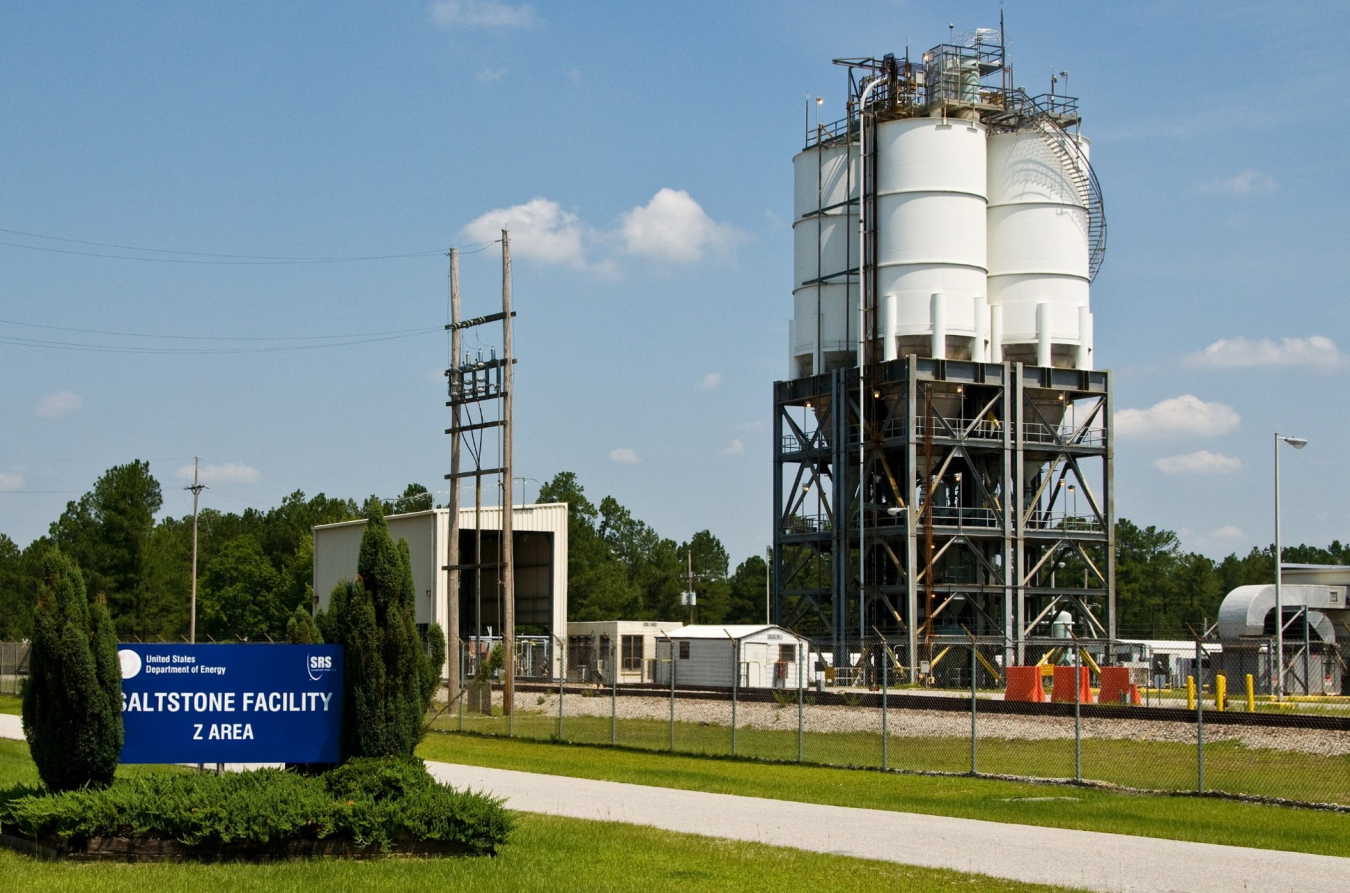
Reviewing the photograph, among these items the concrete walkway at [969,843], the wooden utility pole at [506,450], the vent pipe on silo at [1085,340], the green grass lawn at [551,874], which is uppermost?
the vent pipe on silo at [1085,340]

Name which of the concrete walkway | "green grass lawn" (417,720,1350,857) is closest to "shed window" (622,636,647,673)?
"green grass lawn" (417,720,1350,857)

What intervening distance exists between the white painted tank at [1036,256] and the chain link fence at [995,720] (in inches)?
521

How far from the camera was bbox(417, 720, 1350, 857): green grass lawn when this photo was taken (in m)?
18.8

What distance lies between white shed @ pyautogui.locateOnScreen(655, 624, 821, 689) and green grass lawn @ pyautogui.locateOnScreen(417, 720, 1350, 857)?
2470 centimetres

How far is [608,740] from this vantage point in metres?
34.7

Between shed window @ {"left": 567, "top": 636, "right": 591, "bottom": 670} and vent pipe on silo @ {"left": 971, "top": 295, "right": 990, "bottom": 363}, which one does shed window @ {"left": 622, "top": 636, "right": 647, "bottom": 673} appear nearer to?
shed window @ {"left": 567, "top": 636, "right": 591, "bottom": 670}

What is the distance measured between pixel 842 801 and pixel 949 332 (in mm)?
43113

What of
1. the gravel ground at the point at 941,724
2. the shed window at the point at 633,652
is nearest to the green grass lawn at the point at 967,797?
the gravel ground at the point at 941,724

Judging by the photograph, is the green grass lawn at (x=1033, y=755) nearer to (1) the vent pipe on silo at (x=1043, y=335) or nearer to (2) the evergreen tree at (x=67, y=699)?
(2) the evergreen tree at (x=67, y=699)

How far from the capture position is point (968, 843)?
55.3 ft

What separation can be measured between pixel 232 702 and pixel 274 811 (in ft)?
7.85

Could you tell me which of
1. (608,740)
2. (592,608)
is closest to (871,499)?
(608,740)

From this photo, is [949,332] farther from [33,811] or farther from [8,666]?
[33,811]

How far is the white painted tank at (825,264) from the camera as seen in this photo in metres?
65.6
